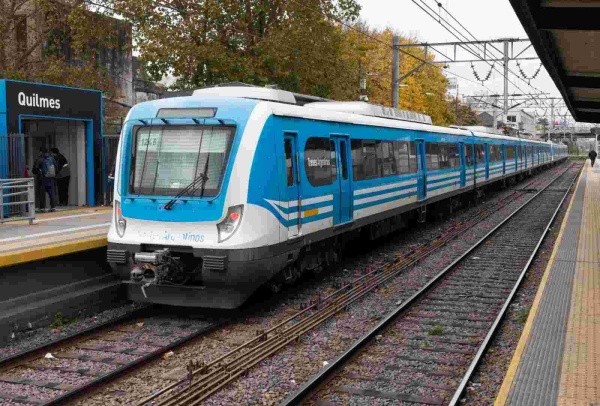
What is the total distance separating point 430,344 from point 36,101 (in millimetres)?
10457

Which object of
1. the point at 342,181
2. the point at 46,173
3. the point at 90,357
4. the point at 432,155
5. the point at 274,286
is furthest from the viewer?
the point at 432,155

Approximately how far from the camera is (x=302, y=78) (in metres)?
23.6

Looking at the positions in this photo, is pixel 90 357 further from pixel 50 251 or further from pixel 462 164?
pixel 462 164

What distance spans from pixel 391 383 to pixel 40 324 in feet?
14.4

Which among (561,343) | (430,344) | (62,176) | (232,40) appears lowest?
(430,344)

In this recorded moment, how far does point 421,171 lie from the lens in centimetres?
1695

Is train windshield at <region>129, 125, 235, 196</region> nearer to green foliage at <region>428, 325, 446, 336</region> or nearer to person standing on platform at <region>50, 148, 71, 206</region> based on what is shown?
green foliage at <region>428, 325, 446, 336</region>

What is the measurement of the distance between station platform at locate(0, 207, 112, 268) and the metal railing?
0.53 ft

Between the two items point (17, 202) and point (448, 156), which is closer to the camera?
point (17, 202)

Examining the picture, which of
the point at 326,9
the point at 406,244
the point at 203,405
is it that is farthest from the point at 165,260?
the point at 326,9

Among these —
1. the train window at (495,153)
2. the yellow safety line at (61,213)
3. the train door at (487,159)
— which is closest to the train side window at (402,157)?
the yellow safety line at (61,213)

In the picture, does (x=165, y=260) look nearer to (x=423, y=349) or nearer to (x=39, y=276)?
(x=39, y=276)

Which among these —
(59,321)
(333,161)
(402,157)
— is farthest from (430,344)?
(402,157)

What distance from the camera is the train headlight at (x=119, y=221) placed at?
30.6 ft
